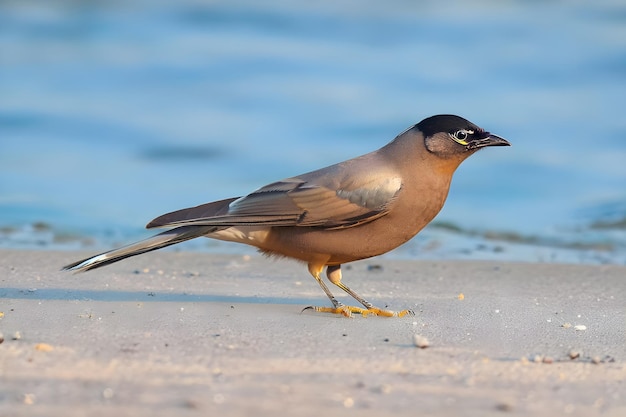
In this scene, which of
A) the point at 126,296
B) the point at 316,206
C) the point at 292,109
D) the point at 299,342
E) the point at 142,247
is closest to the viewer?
the point at 299,342

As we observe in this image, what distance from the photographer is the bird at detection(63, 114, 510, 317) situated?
19.8ft

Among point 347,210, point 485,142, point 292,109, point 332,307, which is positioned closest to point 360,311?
point 332,307

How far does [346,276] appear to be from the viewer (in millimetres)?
7602

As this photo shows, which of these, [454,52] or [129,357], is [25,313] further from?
[454,52]

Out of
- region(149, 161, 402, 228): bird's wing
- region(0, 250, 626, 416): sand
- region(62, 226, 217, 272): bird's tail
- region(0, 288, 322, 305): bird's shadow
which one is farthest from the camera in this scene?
region(0, 288, 322, 305): bird's shadow

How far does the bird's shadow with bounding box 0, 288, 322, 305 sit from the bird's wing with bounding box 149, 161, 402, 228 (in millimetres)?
530

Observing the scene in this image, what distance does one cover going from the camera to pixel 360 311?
20.1 feet

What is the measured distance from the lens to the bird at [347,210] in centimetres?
602

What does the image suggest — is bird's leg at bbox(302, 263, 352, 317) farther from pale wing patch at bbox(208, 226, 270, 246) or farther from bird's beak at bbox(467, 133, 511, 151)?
bird's beak at bbox(467, 133, 511, 151)

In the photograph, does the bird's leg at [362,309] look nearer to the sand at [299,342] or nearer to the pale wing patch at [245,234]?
the sand at [299,342]

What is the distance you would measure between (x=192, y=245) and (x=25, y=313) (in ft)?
12.0

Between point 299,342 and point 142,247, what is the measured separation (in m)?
1.31

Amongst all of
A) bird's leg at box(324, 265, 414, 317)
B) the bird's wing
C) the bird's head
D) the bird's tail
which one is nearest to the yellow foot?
bird's leg at box(324, 265, 414, 317)

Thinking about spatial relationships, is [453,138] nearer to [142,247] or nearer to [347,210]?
[347,210]
